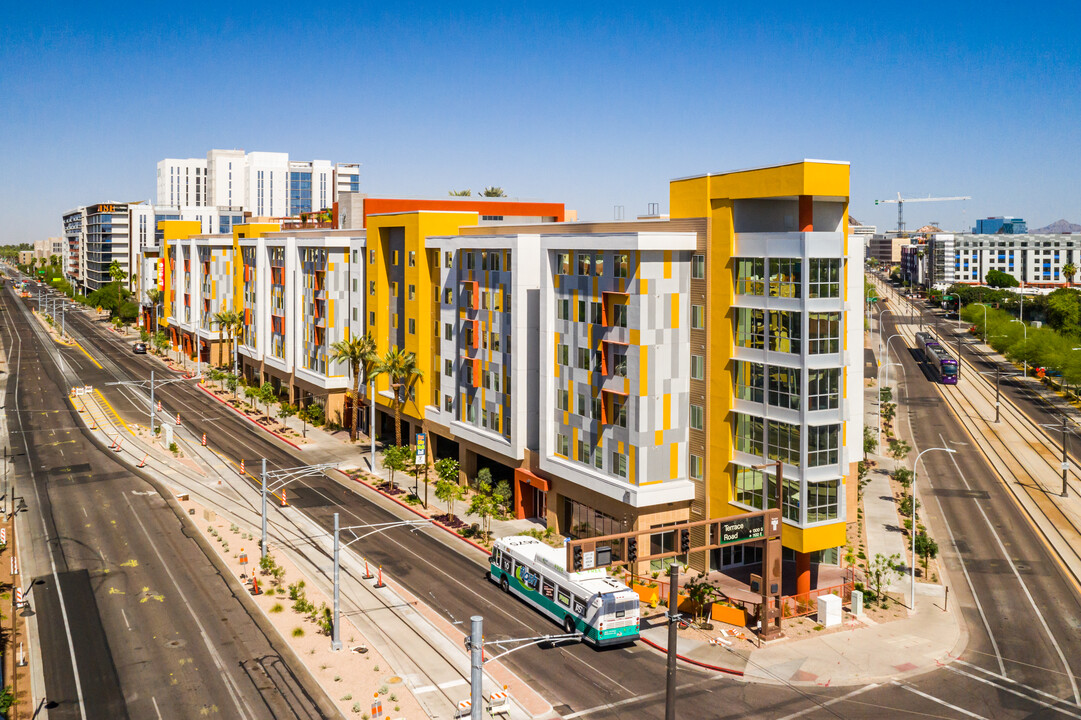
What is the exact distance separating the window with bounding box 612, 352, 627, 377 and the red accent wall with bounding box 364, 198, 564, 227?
4600cm

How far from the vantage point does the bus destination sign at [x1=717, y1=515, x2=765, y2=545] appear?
47406 millimetres

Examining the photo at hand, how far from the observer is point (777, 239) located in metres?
53.0

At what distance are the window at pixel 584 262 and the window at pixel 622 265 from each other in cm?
300

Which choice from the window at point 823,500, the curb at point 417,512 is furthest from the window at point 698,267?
the curb at point 417,512

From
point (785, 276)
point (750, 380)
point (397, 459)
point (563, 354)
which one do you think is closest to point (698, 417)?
point (750, 380)

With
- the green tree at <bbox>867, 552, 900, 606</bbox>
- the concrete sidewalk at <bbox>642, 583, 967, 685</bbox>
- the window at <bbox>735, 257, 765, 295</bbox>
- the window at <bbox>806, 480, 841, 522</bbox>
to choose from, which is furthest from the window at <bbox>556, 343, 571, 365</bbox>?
the green tree at <bbox>867, 552, 900, 606</bbox>

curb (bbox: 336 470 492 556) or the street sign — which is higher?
the street sign

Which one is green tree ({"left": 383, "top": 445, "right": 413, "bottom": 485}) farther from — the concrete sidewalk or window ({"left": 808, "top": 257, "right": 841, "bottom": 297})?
window ({"left": 808, "top": 257, "right": 841, "bottom": 297})

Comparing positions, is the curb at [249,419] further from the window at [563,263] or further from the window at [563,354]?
the window at [563,263]

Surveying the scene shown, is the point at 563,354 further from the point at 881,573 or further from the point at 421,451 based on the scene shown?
the point at 881,573

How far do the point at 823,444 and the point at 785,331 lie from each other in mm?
6917

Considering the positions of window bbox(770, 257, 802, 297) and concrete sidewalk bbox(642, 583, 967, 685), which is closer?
concrete sidewalk bbox(642, 583, 967, 685)

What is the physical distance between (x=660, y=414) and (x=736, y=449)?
17.3 feet

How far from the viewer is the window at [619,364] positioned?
59125 millimetres
